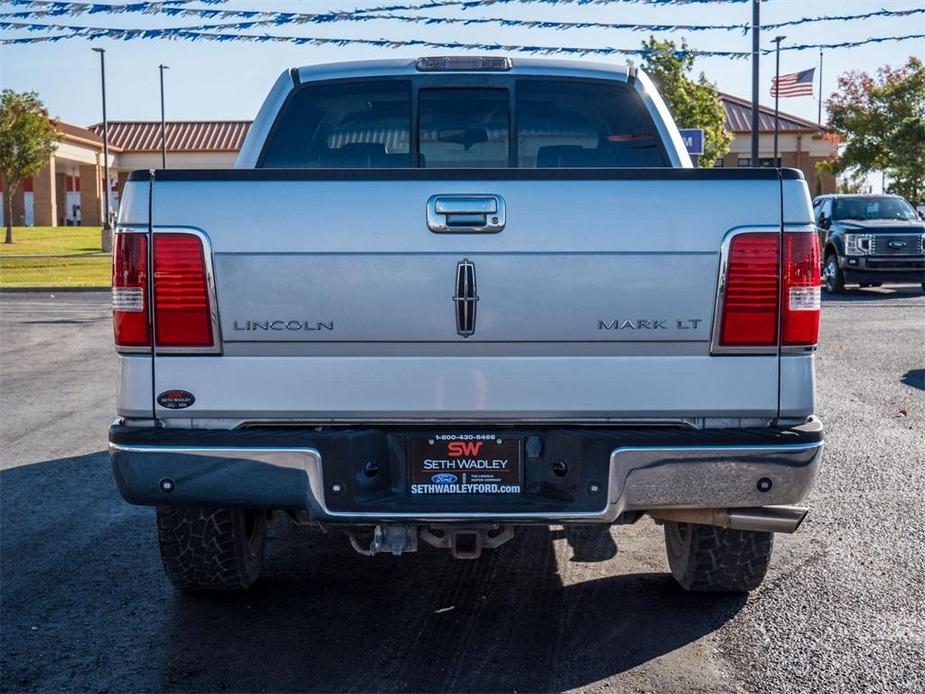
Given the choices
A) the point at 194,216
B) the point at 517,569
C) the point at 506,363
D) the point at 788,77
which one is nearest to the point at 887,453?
the point at 517,569

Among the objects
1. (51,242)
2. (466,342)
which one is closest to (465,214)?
(466,342)

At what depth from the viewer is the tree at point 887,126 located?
160 feet

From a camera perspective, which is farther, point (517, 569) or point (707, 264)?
point (517, 569)

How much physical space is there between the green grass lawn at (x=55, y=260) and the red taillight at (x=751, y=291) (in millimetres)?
18743

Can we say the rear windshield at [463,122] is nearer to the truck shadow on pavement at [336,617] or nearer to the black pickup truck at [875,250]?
the truck shadow on pavement at [336,617]

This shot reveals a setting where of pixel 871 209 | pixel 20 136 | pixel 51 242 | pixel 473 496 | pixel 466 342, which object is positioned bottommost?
pixel 473 496

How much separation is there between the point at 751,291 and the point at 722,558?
4.08 feet

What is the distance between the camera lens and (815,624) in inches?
171

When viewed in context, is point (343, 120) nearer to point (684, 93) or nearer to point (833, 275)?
point (833, 275)

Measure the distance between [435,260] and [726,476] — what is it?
1.16m

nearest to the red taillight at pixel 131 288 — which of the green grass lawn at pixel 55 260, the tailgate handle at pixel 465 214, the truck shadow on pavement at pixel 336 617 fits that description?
the tailgate handle at pixel 465 214

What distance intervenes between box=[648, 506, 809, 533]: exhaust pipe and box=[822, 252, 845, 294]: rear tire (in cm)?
1909

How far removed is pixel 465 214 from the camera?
12.1 ft

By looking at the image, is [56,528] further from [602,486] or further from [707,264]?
[707,264]
